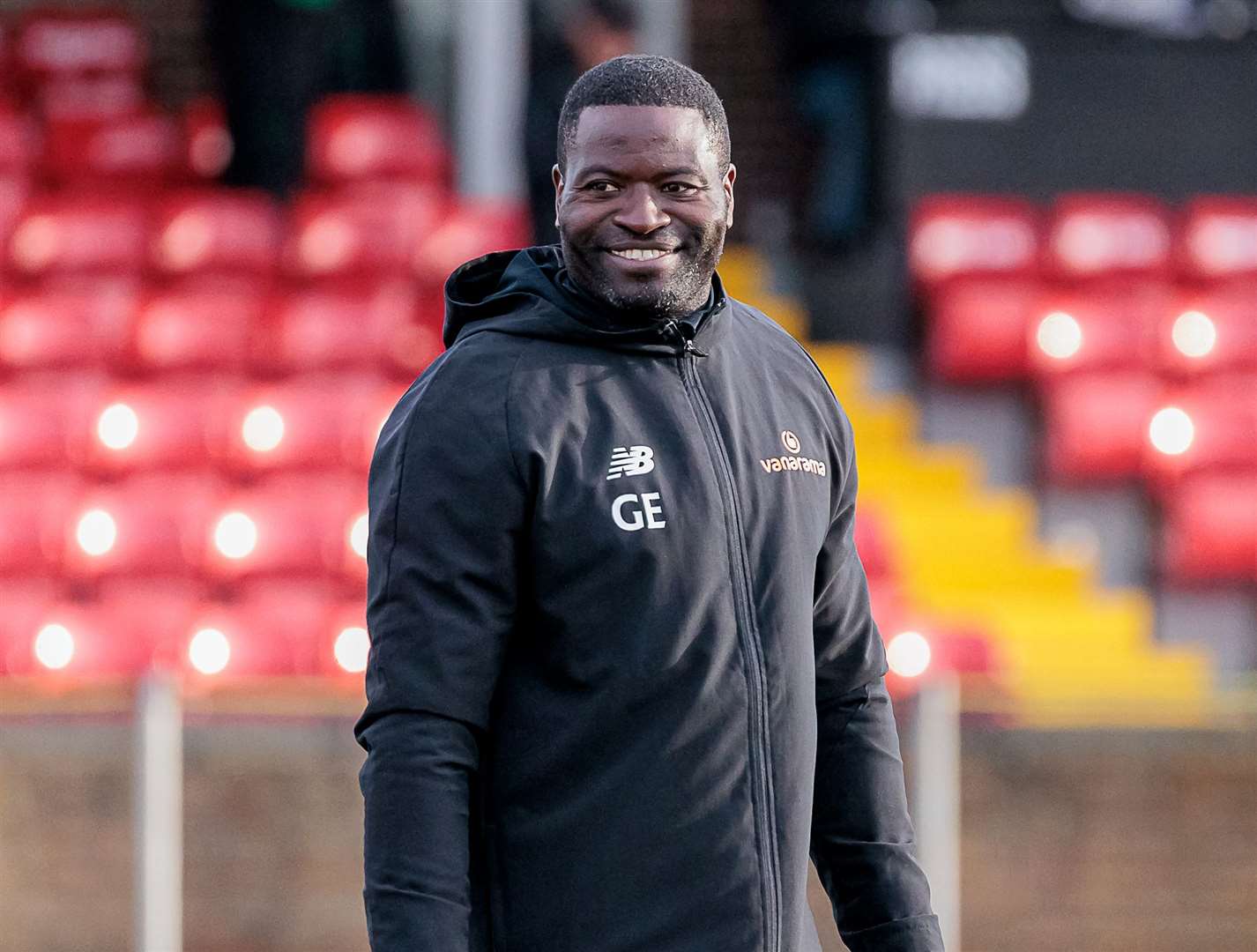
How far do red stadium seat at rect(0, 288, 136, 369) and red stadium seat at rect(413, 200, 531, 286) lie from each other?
108 cm

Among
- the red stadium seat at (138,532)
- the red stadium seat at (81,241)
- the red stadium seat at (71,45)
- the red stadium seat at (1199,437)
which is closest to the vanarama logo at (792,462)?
the red stadium seat at (138,532)

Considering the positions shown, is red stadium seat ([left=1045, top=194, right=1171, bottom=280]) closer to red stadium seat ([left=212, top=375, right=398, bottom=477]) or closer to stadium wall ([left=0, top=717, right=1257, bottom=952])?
red stadium seat ([left=212, top=375, right=398, bottom=477])

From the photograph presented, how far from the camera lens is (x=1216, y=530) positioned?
6.21 metres

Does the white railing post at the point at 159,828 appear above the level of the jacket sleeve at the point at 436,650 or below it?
below

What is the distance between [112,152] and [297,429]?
2468 mm

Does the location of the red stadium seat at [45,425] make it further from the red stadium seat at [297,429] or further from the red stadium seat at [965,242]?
the red stadium seat at [965,242]

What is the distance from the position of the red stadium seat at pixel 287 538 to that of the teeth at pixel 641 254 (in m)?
4.33

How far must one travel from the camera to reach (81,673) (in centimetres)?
555

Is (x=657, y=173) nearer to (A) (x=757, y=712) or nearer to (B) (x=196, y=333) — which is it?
(A) (x=757, y=712)

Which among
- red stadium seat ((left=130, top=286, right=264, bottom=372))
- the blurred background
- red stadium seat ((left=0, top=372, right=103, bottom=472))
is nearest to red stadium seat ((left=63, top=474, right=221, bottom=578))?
the blurred background

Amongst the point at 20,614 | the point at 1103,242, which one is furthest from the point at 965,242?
the point at 20,614

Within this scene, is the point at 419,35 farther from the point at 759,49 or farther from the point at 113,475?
the point at 113,475

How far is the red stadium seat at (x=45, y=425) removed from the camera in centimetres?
653

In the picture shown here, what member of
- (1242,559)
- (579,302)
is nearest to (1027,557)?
(1242,559)
